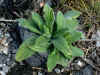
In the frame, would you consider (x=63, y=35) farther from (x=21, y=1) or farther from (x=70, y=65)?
(x=21, y=1)

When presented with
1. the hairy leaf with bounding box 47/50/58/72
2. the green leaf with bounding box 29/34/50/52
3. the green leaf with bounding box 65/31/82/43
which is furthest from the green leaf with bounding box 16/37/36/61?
the green leaf with bounding box 65/31/82/43

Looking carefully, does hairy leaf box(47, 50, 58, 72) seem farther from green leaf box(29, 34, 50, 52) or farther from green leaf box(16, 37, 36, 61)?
green leaf box(16, 37, 36, 61)

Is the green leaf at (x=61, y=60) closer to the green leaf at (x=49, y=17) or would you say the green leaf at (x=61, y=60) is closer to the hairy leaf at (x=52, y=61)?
the hairy leaf at (x=52, y=61)

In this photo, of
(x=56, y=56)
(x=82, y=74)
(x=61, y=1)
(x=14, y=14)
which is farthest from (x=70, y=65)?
(x=14, y=14)

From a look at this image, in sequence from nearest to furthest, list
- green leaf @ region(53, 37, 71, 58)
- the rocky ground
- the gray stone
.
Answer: green leaf @ region(53, 37, 71, 58), the gray stone, the rocky ground

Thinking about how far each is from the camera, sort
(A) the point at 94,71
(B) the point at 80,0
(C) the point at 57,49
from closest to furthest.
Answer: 1. (C) the point at 57,49
2. (A) the point at 94,71
3. (B) the point at 80,0

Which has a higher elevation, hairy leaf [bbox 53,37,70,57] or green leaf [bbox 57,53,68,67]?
hairy leaf [bbox 53,37,70,57]
